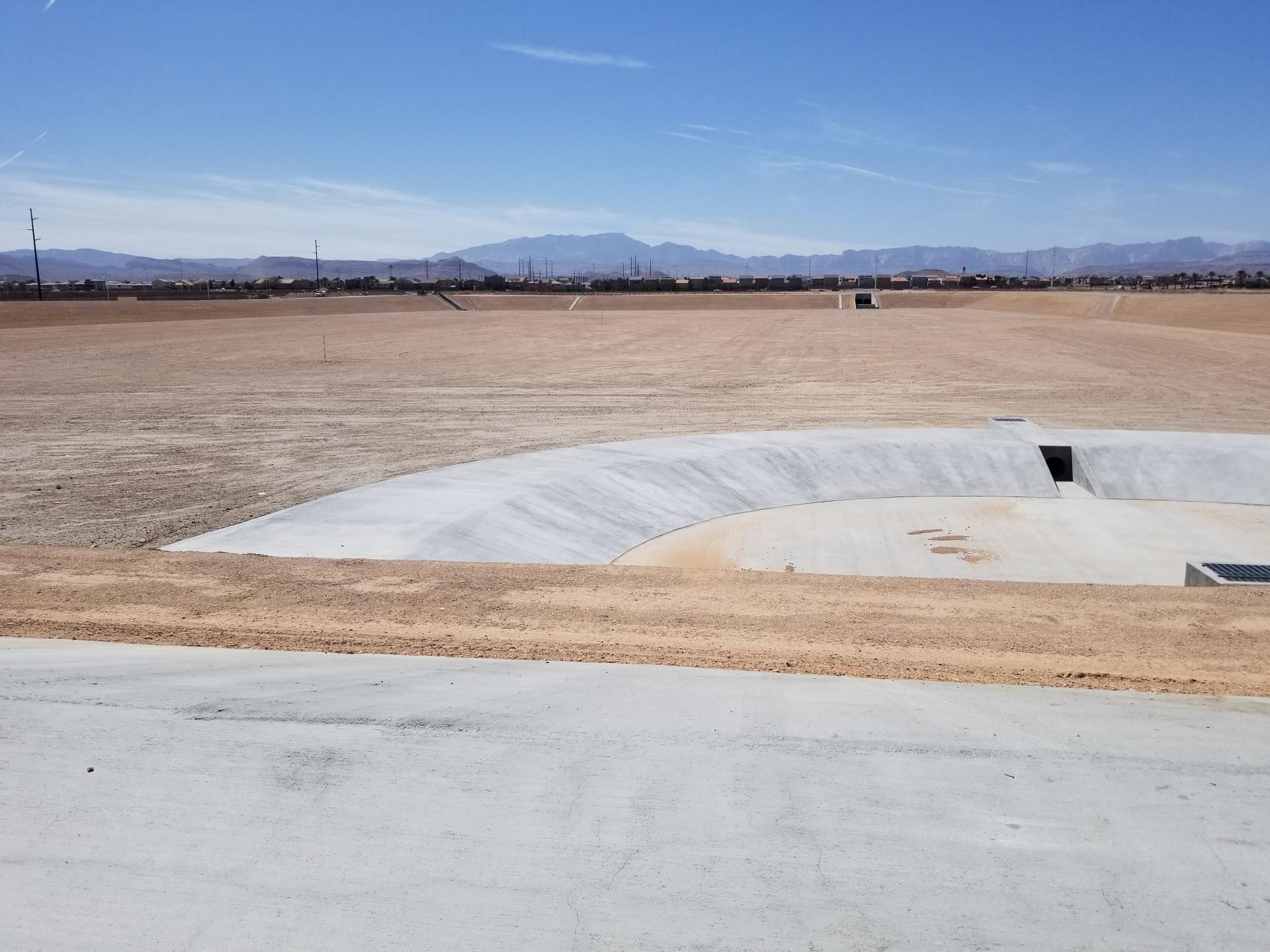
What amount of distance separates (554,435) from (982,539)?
30.6ft

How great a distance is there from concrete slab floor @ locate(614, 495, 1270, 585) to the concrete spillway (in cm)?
46

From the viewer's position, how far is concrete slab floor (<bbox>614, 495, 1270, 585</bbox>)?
14125 millimetres

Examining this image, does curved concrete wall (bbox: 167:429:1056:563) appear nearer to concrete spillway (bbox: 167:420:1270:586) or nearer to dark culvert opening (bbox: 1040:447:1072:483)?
concrete spillway (bbox: 167:420:1270:586)

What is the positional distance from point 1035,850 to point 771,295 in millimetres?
103670

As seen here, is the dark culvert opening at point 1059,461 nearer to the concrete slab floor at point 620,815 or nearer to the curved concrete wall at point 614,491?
the curved concrete wall at point 614,491

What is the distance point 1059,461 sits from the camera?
19562 millimetres

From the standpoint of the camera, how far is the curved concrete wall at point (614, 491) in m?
11.4

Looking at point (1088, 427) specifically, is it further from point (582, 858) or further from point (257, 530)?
point (582, 858)

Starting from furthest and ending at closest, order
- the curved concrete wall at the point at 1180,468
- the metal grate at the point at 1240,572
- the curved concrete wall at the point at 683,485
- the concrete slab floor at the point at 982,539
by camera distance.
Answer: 1. the curved concrete wall at the point at 1180,468
2. the concrete slab floor at the point at 982,539
3. the curved concrete wall at the point at 683,485
4. the metal grate at the point at 1240,572

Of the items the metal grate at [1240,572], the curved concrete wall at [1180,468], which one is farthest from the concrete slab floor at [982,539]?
the metal grate at [1240,572]

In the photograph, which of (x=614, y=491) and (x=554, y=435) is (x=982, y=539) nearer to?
(x=614, y=491)

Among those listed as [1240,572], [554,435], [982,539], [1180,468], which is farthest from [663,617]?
[1180,468]

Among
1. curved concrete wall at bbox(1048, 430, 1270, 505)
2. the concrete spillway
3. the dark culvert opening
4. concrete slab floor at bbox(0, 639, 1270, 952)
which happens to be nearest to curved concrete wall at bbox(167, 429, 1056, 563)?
the concrete spillway

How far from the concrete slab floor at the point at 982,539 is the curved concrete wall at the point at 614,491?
1.76 feet
